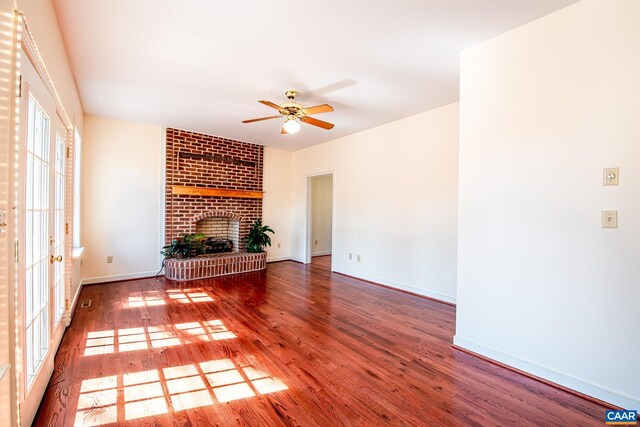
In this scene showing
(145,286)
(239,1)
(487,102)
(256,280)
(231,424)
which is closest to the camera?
(231,424)

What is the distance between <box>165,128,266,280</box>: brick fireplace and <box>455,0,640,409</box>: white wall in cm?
411

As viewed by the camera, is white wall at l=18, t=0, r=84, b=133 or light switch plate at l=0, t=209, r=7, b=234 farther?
white wall at l=18, t=0, r=84, b=133

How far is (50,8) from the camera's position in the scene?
6.45ft

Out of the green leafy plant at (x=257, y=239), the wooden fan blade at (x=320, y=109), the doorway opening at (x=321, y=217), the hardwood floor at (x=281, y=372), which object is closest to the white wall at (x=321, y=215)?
the doorway opening at (x=321, y=217)

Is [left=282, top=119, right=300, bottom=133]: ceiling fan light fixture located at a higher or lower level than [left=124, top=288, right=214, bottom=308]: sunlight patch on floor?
higher

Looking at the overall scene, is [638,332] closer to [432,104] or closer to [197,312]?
[432,104]

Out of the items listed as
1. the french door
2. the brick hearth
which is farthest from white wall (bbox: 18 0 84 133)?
the brick hearth

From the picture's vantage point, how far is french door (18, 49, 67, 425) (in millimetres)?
1495

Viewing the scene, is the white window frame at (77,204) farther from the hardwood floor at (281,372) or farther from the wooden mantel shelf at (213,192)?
the wooden mantel shelf at (213,192)

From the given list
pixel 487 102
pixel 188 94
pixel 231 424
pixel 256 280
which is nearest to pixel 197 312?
pixel 256 280

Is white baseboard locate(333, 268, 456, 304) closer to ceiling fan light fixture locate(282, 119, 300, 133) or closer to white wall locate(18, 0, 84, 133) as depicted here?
ceiling fan light fixture locate(282, 119, 300, 133)

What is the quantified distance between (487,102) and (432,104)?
1404 mm

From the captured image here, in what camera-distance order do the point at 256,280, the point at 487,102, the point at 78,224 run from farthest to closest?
1. the point at 256,280
2. the point at 78,224
3. the point at 487,102

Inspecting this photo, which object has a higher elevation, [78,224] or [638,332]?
[78,224]
